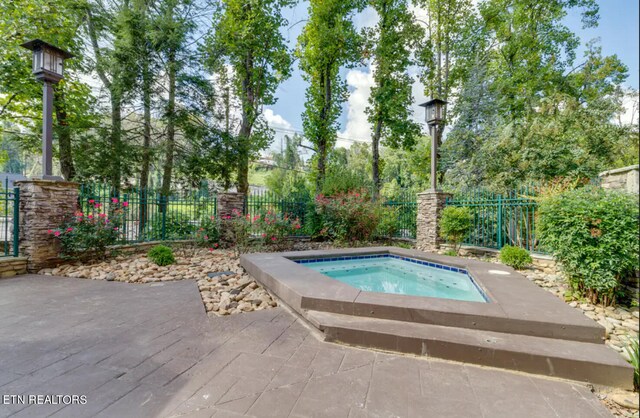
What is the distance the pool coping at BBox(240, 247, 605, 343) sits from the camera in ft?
8.62

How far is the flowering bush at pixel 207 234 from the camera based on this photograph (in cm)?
735

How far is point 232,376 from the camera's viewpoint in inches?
83.5

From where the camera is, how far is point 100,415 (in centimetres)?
170

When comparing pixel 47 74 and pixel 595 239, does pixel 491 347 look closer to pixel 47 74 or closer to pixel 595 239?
pixel 595 239

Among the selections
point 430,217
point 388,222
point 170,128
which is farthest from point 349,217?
point 170,128

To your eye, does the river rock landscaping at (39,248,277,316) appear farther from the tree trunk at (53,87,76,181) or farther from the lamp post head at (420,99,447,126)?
the lamp post head at (420,99,447,126)

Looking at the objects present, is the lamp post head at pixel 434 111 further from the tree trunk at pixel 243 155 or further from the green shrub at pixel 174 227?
the green shrub at pixel 174 227

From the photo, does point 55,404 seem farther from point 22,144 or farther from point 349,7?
point 349,7

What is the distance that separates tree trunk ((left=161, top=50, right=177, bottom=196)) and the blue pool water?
250 inches

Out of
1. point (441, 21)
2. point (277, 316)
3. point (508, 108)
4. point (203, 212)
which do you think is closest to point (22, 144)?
point (203, 212)

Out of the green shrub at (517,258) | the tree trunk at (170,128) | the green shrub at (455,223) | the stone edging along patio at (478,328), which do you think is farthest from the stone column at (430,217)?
the tree trunk at (170,128)

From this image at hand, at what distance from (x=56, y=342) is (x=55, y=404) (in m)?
1.00

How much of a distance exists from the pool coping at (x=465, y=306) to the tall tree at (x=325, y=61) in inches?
326

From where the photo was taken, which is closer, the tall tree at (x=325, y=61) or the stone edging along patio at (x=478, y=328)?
the stone edging along patio at (x=478, y=328)
